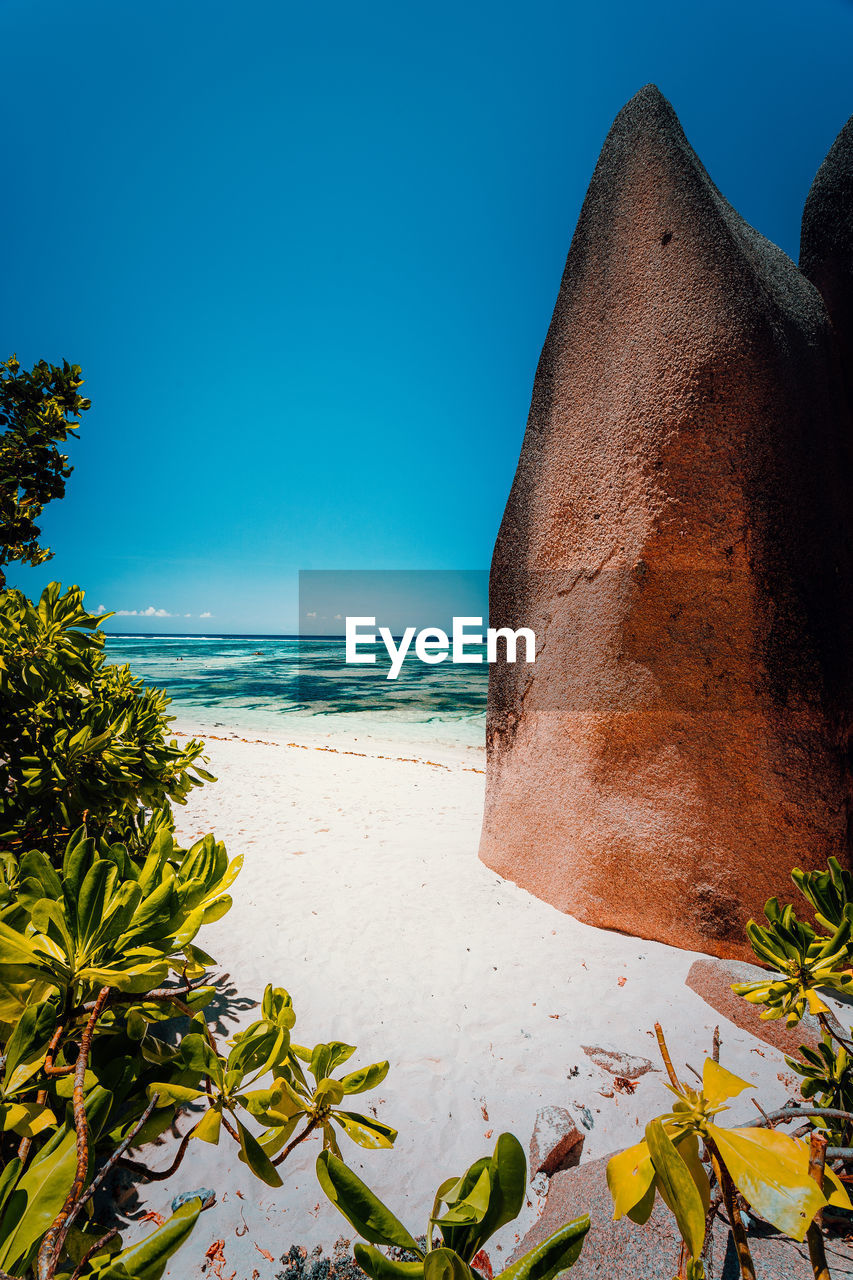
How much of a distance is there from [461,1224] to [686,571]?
2917 millimetres

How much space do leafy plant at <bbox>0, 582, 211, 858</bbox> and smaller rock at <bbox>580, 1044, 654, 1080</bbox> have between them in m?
1.95

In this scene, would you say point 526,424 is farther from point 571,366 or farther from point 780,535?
point 780,535

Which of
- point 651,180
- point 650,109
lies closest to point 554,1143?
point 651,180

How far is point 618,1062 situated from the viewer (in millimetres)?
2131

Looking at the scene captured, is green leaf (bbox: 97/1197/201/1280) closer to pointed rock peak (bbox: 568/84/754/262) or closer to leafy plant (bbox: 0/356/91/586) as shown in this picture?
leafy plant (bbox: 0/356/91/586)

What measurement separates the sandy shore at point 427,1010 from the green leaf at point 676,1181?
1.51 metres

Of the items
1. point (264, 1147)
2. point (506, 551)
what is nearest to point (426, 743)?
point (506, 551)

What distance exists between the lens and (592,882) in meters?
3.14

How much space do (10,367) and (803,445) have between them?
13.1 feet

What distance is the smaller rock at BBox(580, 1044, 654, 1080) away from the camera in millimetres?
2076

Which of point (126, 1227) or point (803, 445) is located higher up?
point (803, 445)

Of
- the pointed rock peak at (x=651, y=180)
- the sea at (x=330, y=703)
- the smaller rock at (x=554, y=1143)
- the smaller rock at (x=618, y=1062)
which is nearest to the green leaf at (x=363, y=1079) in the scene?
the smaller rock at (x=554, y=1143)

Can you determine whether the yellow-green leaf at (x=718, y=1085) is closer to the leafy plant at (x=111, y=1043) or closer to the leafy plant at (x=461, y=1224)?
the leafy plant at (x=461, y=1224)

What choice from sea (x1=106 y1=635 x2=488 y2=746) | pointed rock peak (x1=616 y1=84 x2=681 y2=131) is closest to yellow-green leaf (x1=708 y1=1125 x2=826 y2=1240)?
pointed rock peak (x1=616 y1=84 x2=681 y2=131)
